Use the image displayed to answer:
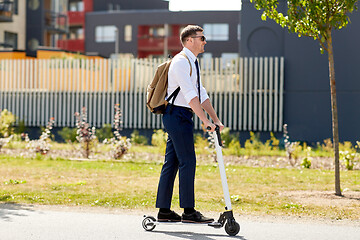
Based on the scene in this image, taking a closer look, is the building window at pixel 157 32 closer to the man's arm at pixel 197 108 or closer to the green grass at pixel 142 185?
the green grass at pixel 142 185

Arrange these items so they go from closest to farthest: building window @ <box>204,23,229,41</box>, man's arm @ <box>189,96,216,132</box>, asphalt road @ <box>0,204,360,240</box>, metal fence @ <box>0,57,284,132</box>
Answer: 1. man's arm @ <box>189,96,216,132</box>
2. asphalt road @ <box>0,204,360,240</box>
3. metal fence @ <box>0,57,284,132</box>
4. building window @ <box>204,23,229,41</box>

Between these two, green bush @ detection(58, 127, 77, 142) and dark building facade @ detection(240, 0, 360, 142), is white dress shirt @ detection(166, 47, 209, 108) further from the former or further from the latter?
dark building facade @ detection(240, 0, 360, 142)

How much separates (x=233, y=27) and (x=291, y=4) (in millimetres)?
48762

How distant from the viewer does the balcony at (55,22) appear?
48469mm

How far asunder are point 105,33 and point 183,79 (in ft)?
182

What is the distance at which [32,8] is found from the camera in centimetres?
4662

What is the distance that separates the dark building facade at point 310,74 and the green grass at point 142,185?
6.82 meters

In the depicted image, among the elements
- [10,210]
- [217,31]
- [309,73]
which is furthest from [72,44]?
[10,210]

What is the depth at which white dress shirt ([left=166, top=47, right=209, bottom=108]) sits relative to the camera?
6.05 m

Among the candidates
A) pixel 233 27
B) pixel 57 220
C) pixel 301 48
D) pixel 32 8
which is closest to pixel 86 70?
pixel 301 48

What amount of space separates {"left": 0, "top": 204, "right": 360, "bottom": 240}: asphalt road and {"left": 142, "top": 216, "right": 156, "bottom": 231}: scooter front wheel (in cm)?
5

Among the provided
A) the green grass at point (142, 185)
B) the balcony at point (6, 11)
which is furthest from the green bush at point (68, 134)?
the balcony at point (6, 11)

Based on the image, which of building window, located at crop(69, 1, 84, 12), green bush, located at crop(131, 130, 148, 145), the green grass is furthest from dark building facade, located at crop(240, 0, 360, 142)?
building window, located at crop(69, 1, 84, 12)

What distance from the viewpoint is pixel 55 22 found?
4919 cm
